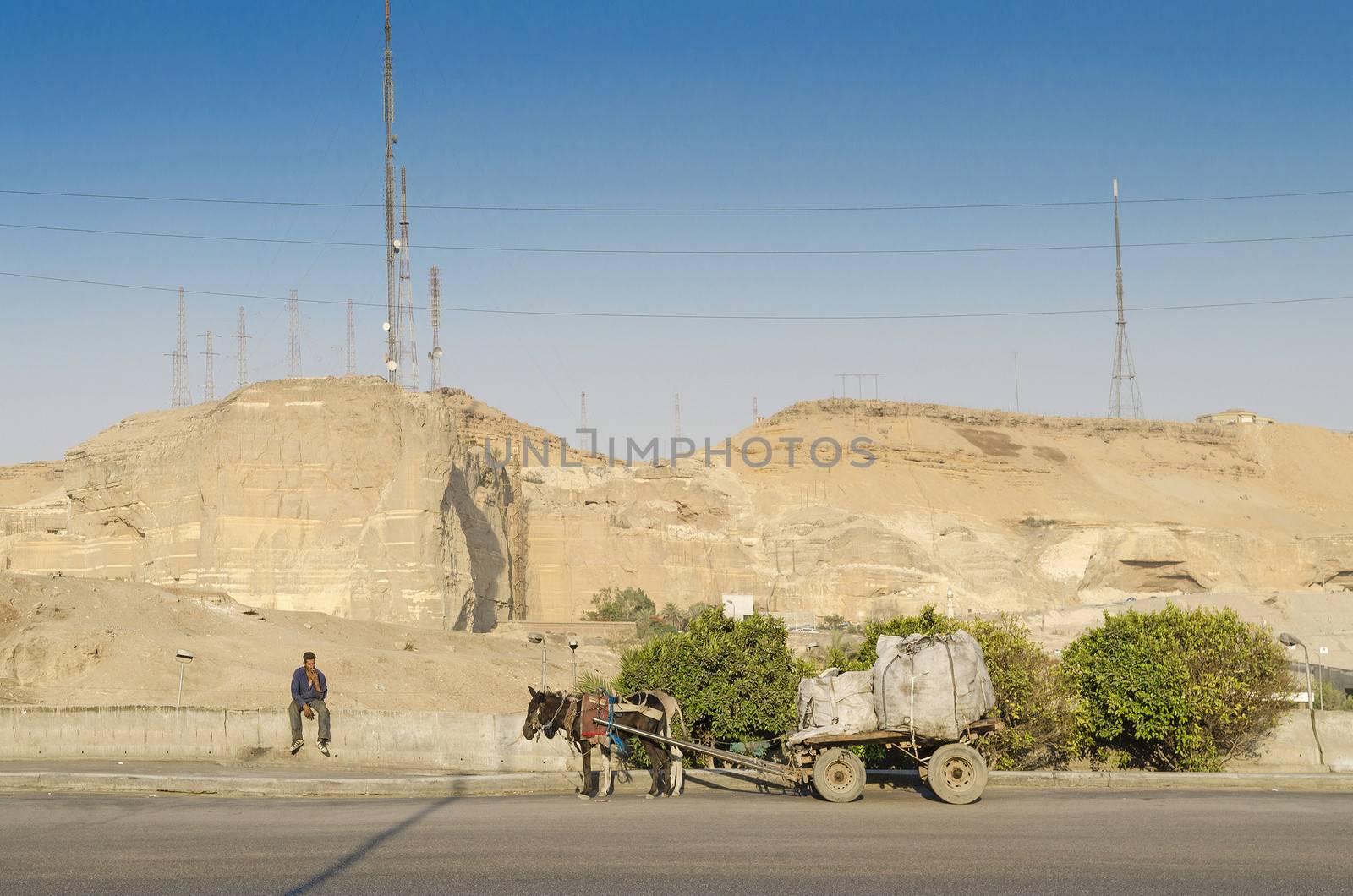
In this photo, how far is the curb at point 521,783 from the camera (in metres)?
14.8

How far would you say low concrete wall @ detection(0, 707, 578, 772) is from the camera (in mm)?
16422

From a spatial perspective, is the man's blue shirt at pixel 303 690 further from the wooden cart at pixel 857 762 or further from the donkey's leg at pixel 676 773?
the donkey's leg at pixel 676 773

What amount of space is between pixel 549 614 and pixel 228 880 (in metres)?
64.5

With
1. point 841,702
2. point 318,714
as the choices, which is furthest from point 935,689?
point 318,714

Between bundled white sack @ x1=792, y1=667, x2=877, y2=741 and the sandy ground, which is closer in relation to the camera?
bundled white sack @ x1=792, y1=667, x2=877, y2=741

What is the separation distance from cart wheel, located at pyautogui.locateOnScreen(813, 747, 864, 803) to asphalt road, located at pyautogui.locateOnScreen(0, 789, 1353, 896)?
19 centimetres

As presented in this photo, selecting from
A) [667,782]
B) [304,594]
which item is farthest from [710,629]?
[304,594]

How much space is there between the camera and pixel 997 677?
15.9 meters

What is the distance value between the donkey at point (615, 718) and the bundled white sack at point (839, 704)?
171cm

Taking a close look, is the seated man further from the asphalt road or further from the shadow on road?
the shadow on road

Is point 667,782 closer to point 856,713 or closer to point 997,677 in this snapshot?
point 856,713

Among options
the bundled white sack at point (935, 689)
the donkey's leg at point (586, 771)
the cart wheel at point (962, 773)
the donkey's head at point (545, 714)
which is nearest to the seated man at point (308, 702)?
the donkey's head at point (545, 714)

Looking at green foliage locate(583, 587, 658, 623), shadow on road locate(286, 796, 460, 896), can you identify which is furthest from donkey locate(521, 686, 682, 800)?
green foliage locate(583, 587, 658, 623)

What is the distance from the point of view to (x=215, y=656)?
31.9 meters
